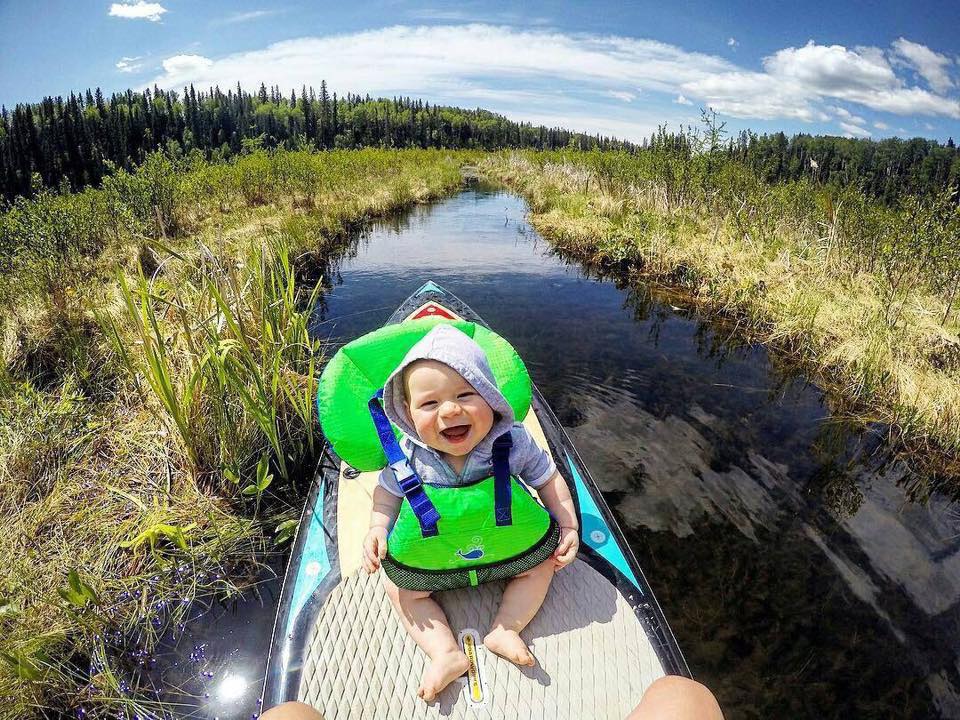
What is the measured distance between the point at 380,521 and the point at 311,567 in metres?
0.73

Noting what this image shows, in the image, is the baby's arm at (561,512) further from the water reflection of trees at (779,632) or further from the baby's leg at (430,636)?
the water reflection of trees at (779,632)

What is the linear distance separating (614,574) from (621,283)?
8074 mm

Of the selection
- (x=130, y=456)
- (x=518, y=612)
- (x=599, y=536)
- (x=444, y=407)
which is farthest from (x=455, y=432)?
(x=130, y=456)

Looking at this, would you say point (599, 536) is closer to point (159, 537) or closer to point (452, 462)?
point (452, 462)

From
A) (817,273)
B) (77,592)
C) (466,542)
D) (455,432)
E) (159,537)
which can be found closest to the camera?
(455,432)

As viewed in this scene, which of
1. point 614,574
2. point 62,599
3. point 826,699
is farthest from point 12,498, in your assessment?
point 826,699

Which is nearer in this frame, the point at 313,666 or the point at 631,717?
the point at 631,717

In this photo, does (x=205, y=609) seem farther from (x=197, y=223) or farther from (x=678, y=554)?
(x=197, y=223)

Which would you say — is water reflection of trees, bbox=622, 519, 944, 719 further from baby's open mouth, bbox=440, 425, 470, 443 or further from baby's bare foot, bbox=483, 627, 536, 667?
baby's open mouth, bbox=440, 425, 470, 443

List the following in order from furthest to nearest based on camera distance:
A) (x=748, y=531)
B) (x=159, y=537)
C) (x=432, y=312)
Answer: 1. (x=432, y=312)
2. (x=748, y=531)
3. (x=159, y=537)

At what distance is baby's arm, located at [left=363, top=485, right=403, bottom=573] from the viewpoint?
2.04 metres

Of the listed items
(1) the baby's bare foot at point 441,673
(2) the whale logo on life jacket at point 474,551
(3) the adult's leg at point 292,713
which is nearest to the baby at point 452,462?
(1) the baby's bare foot at point 441,673

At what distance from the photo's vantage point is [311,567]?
8.36ft

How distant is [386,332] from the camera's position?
2.32 m
